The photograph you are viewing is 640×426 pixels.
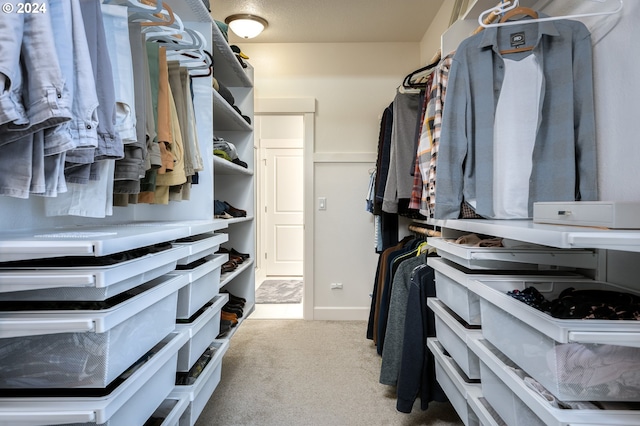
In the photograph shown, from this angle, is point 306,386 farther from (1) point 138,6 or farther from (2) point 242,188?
(1) point 138,6

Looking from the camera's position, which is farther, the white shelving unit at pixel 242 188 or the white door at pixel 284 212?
the white door at pixel 284 212

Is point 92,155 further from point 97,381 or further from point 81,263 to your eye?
point 97,381

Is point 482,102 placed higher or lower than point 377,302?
higher

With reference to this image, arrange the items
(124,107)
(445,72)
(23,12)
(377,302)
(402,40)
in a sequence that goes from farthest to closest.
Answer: (402,40)
(377,302)
(445,72)
(124,107)
(23,12)

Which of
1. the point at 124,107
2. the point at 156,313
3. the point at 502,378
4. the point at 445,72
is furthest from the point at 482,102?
the point at 156,313

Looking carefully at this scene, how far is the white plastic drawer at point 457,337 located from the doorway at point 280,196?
3.75 meters

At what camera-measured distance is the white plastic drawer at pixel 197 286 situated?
1.21 m

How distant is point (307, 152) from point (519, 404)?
2.64 metres

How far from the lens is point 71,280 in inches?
27.4

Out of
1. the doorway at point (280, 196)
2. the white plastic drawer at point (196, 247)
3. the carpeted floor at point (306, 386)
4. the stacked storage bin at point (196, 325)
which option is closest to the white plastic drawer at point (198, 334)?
the stacked storage bin at point (196, 325)

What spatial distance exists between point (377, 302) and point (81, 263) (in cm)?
204

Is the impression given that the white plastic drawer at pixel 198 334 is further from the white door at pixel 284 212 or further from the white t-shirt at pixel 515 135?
the white door at pixel 284 212

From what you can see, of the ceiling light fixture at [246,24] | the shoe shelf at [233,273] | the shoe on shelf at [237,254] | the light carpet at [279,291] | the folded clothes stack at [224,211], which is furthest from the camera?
the light carpet at [279,291]

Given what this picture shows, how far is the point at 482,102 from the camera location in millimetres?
1288
